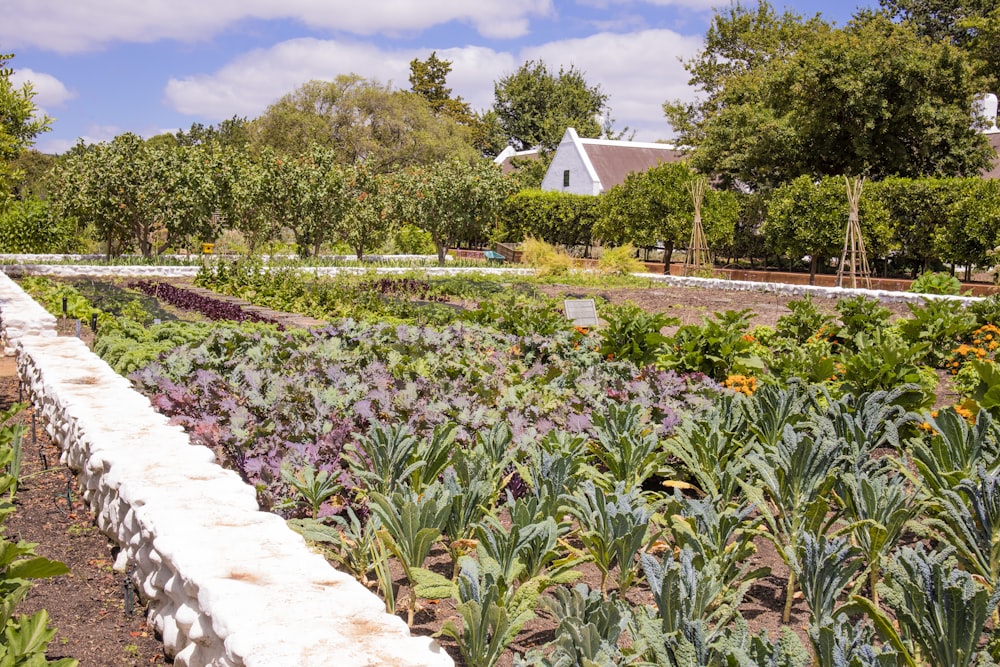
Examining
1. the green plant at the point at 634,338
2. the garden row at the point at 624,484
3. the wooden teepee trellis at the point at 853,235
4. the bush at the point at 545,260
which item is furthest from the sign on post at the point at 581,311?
the bush at the point at 545,260

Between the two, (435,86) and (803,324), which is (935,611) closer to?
(803,324)

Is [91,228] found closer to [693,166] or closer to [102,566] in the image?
[693,166]

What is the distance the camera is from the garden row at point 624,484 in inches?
99.2

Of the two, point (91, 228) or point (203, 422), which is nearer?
point (203, 422)

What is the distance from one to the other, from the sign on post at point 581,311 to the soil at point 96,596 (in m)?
6.05

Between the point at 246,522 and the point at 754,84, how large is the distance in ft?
105

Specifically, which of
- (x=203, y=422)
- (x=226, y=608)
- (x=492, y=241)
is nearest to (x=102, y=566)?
(x=203, y=422)

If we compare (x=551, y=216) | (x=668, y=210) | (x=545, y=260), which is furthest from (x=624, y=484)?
(x=551, y=216)

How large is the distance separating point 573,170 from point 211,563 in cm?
3722

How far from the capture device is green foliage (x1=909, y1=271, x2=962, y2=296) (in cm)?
1472

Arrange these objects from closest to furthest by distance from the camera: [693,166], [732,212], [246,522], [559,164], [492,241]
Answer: [246,522], [732,212], [693,166], [492,241], [559,164]

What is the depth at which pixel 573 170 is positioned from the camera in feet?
128

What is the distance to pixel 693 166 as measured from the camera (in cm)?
3175

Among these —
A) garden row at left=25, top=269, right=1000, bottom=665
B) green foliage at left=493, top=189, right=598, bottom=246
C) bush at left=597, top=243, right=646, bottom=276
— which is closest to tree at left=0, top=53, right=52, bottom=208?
garden row at left=25, top=269, right=1000, bottom=665
